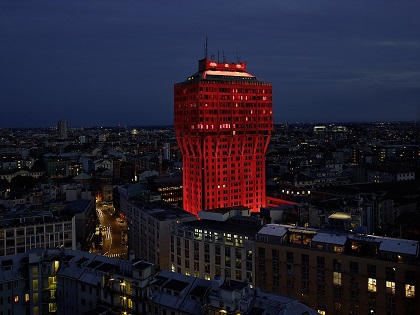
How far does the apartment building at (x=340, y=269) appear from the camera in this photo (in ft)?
166

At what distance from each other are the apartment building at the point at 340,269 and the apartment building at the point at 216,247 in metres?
6.24

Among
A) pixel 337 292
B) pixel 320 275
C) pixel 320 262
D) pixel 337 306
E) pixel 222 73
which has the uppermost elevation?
pixel 222 73

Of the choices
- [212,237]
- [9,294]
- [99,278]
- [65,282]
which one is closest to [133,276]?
[99,278]

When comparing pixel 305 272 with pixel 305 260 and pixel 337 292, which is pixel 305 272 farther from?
pixel 337 292

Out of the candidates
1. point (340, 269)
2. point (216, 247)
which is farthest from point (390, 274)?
point (216, 247)

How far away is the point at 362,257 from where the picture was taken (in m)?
53.0

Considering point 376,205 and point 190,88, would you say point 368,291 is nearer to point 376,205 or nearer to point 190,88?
point 376,205

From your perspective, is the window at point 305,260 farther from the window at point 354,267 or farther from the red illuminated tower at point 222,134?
the red illuminated tower at point 222,134

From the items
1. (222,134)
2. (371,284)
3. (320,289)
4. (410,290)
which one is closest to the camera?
(410,290)

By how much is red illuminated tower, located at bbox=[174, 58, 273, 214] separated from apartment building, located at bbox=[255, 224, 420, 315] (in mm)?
60320

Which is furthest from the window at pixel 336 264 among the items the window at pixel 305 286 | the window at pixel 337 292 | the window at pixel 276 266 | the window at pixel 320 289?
the window at pixel 276 266

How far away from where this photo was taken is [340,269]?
2144 inches

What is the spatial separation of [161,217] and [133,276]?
36.1m

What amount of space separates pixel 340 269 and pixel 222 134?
237 ft
